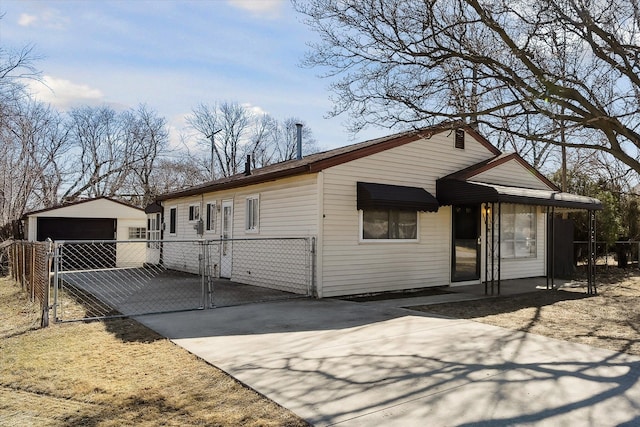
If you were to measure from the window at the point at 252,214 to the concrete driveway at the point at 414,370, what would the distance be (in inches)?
183

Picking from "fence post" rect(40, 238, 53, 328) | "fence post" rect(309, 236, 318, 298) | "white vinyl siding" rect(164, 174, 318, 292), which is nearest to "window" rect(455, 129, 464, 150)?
"white vinyl siding" rect(164, 174, 318, 292)

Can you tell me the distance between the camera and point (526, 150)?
24.9 metres

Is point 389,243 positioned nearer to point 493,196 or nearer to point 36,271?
point 493,196

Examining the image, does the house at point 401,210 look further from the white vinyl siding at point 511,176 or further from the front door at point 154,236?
the front door at point 154,236

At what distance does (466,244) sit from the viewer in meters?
12.0

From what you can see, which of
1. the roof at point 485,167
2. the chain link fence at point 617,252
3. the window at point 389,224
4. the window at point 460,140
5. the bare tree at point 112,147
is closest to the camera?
the window at point 389,224

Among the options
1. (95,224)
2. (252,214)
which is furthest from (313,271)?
(95,224)

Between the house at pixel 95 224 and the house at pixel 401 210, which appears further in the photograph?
the house at pixel 95 224

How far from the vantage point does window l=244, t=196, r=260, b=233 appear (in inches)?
462

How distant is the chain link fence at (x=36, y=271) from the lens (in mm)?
6614

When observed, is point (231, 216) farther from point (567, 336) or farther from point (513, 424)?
point (513, 424)

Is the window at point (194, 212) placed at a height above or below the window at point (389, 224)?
above

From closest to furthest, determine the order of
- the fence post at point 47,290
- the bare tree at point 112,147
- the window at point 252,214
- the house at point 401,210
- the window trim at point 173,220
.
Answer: the fence post at point 47,290, the house at point 401,210, the window at point 252,214, the window trim at point 173,220, the bare tree at point 112,147

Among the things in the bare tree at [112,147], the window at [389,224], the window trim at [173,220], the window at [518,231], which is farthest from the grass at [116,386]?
the bare tree at [112,147]
